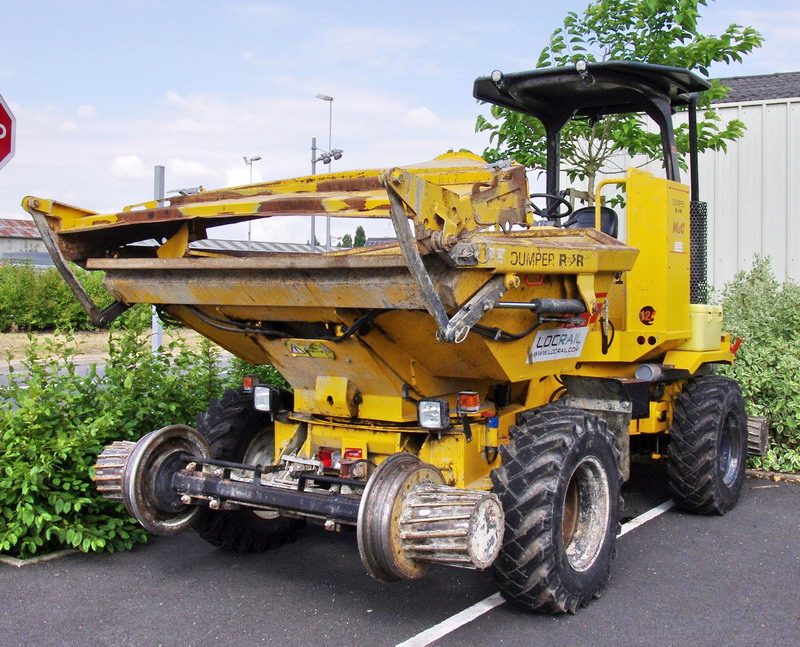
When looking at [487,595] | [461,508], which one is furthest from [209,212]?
[487,595]

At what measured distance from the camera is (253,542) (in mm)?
5555

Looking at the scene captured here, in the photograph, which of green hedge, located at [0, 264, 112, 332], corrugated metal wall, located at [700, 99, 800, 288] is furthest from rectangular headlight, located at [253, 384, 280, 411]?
green hedge, located at [0, 264, 112, 332]

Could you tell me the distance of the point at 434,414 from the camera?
4.59 meters

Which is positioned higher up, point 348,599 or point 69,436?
point 69,436

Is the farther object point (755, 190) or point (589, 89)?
point (755, 190)

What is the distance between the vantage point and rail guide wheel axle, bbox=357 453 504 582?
388cm

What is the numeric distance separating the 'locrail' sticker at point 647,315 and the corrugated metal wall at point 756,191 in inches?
324

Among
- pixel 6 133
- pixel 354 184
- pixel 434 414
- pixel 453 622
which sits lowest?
pixel 453 622

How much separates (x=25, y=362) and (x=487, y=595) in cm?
351

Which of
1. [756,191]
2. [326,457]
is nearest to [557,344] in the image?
[326,457]

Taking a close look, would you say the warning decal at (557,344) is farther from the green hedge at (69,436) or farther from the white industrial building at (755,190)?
the white industrial building at (755,190)

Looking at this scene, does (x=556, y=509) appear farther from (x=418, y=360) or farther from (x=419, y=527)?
(x=418, y=360)

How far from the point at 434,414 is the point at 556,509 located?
2.62 feet

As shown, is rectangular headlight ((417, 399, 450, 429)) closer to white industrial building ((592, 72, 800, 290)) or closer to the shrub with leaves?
A: the shrub with leaves
